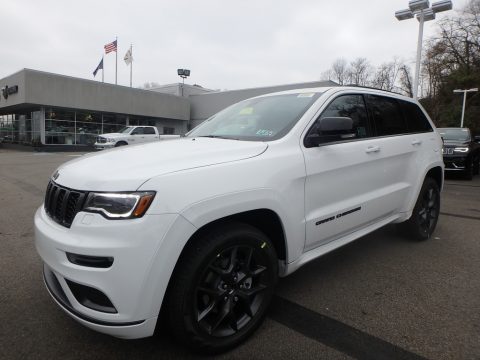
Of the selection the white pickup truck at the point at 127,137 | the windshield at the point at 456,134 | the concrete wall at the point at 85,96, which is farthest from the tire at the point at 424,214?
the concrete wall at the point at 85,96

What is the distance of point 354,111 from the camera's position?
3312 mm

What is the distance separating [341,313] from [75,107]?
2636cm

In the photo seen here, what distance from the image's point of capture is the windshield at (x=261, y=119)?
2.79 m

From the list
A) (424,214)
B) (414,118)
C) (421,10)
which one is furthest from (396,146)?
(421,10)

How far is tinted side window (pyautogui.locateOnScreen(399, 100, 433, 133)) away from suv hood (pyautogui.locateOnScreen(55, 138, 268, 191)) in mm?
2409

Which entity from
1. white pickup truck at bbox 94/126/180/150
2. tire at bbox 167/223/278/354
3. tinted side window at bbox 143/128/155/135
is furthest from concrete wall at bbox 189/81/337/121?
tire at bbox 167/223/278/354

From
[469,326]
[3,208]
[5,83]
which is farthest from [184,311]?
[5,83]

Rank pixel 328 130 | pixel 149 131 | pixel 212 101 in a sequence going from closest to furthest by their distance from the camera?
pixel 328 130 < pixel 149 131 < pixel 212 101

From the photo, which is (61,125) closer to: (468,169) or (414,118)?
(468,169)

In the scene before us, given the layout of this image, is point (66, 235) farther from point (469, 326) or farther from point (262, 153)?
point (469, 326)

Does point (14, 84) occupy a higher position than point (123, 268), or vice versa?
point (14, 84)

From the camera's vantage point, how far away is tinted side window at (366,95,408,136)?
3.54 metres

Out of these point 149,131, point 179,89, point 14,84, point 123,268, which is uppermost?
point 179,89

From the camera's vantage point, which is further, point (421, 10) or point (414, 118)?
point (421, 10)
